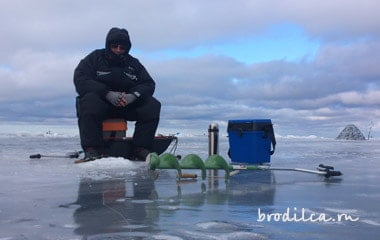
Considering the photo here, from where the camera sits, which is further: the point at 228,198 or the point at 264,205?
the point at 228,198

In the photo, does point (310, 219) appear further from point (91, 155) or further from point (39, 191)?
point (91, 155)

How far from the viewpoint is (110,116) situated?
21.8 ft

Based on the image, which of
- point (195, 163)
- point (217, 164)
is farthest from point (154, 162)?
point (217, 164)

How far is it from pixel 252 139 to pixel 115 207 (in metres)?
4.00

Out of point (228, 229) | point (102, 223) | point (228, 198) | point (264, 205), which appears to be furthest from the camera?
point (228, 198)

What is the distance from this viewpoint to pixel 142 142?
6398mm

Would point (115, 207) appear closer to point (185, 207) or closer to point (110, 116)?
point (185, 207)

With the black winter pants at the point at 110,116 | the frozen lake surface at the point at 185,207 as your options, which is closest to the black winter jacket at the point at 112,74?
the black winter pants at the point at 110,116

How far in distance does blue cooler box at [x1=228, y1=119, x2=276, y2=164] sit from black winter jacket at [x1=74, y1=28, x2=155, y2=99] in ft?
4.85

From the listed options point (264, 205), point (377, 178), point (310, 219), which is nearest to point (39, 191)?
point (264, 205)

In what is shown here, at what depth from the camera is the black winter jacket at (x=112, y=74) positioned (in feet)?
20.2

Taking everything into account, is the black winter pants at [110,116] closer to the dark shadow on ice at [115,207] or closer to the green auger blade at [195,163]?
the dark shadow on ice at [115,207]

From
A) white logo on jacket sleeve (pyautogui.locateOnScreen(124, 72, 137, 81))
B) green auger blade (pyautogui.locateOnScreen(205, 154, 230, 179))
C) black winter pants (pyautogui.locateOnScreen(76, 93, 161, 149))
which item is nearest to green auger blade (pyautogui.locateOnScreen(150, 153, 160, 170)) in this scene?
green auger blade (pyautogui.locateOnScreen(205, 154, 230, 179))

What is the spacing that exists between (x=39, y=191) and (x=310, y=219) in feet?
7.47
